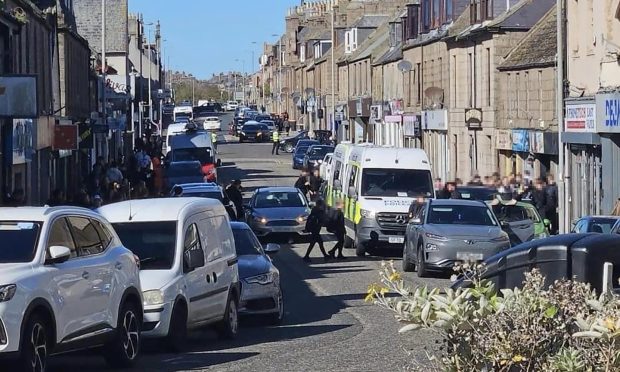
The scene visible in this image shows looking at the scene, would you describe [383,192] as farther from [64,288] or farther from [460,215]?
[64,288]

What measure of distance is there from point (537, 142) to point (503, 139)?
18.6ft

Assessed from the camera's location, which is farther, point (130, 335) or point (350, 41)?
point (350, 41)

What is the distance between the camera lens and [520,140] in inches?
1719

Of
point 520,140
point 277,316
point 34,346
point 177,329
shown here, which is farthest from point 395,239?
point 34,346

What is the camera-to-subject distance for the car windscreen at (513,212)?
2984cm

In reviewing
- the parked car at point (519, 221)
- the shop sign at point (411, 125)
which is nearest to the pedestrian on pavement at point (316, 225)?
the parked car at point (519, 221)

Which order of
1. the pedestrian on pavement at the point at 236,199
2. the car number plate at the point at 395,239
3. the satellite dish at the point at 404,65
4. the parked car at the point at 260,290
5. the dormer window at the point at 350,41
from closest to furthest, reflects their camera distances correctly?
the parked car at the point at 260,290 < the car number plate at the point at 395,239 < the pedestrian on pavement at the point at 236,199 < the satellite dish at the point at 404,65 < the dormer window at the point at 350,41

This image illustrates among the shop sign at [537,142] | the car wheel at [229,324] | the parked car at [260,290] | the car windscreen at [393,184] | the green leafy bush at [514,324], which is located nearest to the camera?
the green leafy bush at [514,324]

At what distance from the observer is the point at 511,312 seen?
7.05 metres

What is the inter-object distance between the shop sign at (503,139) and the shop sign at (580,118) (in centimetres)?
878

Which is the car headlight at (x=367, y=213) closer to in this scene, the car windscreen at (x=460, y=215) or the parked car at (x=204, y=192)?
the parked car at (x=204, y=192)

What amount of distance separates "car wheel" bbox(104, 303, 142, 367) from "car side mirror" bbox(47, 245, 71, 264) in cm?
147

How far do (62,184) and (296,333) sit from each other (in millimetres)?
27031

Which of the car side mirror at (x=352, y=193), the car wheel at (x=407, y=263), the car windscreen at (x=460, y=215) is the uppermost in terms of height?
the car side mirror at (x=352, y=193)
